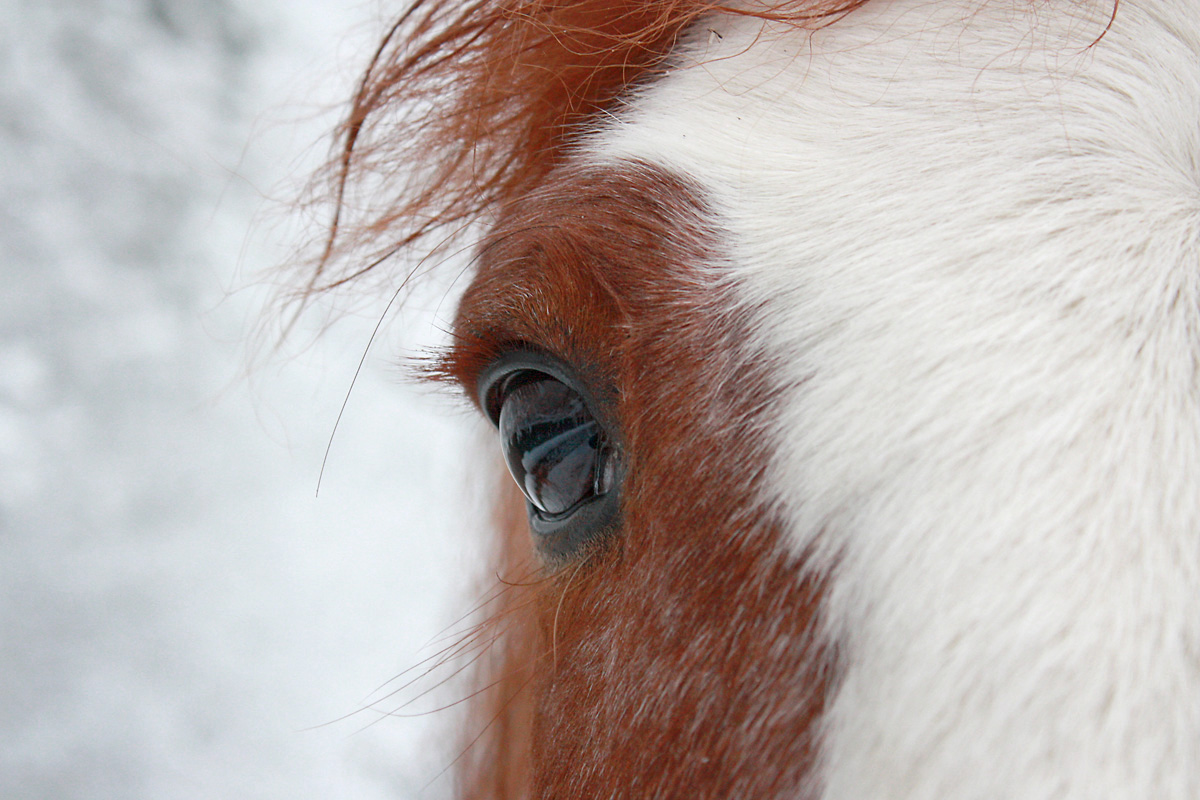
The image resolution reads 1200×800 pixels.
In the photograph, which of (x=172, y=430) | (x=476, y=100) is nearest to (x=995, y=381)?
(x=476, y=100)

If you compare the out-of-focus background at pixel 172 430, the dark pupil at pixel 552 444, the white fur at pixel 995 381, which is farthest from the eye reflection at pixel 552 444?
the out-of-focus background at pixel 172 430

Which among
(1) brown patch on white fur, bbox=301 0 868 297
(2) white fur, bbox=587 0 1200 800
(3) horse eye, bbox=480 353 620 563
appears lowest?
(2) white fur, bbox=587 0 1200 800

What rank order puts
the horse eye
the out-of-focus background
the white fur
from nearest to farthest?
the white fur, the horse eye, the out-of-focus background

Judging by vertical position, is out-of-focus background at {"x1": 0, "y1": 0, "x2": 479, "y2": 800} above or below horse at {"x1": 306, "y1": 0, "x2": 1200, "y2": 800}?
above

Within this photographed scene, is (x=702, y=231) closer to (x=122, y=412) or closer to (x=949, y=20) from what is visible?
(x=949, y=20)

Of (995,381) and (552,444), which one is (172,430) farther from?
(995,381)

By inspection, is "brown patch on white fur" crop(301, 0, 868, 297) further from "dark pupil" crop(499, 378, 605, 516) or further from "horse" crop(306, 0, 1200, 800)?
"dark pupil" crop(499, 378, 605, 516)

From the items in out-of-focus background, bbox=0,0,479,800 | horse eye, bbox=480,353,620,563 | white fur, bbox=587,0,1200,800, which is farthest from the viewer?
out-of-focus background, bbox=0,0,479,800

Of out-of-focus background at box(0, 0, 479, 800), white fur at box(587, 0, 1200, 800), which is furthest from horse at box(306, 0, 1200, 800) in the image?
out-of-focus background at box(0, 0, 479, 800)
